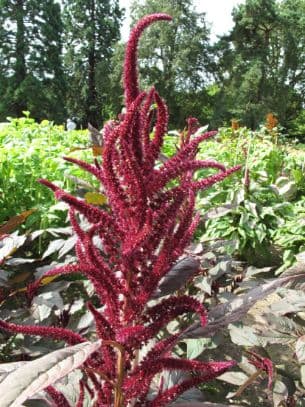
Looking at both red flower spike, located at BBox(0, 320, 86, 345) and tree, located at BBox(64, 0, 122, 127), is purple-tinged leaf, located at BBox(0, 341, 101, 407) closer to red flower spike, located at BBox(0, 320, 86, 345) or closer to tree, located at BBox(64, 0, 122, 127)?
red flower spike, located at BBox(0, 320, 86, 345)

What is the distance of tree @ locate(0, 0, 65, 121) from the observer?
92.9 ft

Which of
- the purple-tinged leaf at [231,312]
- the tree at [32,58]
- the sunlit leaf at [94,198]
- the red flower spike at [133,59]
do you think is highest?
the tree at [32,58]

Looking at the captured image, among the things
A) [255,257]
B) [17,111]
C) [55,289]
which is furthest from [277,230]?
[17,111]

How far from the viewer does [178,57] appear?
107ft

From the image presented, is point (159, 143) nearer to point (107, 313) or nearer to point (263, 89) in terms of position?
point (107, 313)

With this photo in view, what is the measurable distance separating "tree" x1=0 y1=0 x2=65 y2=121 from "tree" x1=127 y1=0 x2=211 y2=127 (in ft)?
20.4

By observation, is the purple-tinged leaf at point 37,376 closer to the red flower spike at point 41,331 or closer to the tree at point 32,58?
the red flower spike at point 41,331

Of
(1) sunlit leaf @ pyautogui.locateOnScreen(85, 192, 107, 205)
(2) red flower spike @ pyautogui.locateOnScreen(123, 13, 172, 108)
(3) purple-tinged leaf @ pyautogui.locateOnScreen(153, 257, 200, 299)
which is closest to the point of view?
(2) red flower spike @ pyautogui.locateOnScreen(123, 13, 172, 108)

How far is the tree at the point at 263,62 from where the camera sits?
33562 mm

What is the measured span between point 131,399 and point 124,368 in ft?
0.26

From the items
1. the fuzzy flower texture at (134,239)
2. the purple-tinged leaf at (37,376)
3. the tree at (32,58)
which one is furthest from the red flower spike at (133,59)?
the tree at (32,58)

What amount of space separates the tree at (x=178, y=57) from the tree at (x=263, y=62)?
2026mm

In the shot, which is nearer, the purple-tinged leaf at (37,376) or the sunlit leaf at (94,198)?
the purple-tinged leaf at (37,376)

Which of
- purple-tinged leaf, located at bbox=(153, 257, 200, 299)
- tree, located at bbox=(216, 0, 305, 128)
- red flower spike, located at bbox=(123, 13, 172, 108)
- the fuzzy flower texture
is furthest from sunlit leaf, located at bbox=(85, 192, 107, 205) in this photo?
tree, located at bbox=(216, 0, 305, 128)
